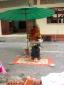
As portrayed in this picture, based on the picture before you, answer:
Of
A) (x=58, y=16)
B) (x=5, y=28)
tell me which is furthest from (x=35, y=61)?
(x=5, y=28)

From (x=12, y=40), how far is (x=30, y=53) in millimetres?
5853

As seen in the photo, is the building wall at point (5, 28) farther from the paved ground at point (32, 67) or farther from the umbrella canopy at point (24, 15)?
the umbrella canopy at point (24, 15)

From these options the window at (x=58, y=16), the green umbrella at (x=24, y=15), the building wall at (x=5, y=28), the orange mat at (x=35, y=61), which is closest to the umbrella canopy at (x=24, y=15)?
the green umbrella at (x=24, y=15)

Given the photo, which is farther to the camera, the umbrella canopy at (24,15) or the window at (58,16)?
the window at (58,16)

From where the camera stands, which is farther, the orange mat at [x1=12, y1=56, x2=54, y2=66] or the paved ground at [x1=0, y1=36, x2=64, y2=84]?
the orange mat at [x1=12, y1=56, x2=54, y2=66]

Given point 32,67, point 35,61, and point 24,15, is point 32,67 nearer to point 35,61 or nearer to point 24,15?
point 35,61

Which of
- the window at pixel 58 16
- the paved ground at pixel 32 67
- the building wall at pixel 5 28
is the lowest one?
the paved ground at pixel 32 67

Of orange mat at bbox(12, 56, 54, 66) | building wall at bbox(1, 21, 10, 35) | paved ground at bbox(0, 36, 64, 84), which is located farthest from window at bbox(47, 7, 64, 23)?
orange mat at bbox(12, 56, 54, 66)

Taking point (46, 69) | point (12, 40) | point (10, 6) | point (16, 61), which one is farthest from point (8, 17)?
point (10, 6)

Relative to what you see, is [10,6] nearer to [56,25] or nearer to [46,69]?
[56,25]

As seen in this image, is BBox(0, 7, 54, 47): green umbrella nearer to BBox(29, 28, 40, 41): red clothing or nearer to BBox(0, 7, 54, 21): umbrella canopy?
BBox(0, 7, 54, 21): umbrella canopy

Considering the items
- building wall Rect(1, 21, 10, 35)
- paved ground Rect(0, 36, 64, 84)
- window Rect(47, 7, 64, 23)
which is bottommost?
paved ground Rect(0, 36, 64, 84)

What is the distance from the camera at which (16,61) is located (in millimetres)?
10742

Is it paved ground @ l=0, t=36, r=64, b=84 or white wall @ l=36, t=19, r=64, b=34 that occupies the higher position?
white wall @ l=36, t=19, r=64, b=34
